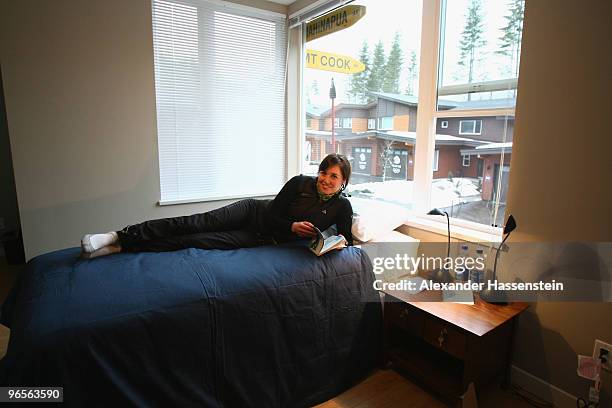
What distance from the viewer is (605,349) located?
5.07 ft

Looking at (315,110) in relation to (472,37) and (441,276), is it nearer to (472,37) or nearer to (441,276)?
(472,37)

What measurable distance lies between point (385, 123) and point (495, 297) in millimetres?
1456

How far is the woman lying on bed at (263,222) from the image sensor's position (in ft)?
6.64

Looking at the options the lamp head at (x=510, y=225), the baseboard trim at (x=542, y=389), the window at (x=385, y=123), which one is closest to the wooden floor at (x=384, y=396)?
the baseboard trim at (x=542, y=389)

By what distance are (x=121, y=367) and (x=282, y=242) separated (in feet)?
3.71

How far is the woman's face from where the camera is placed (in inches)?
87.1

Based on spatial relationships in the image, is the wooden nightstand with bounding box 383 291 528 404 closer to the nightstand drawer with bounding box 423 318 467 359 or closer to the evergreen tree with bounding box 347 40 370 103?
the nightstand drawer with bounding box 423 318 467 359

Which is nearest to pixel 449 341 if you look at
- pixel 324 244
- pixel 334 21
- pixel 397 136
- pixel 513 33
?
pixel 324 244

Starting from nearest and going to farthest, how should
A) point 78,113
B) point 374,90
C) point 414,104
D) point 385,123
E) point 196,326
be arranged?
point 196,326, point 414,104, point 78,113, point 385,123, point 374,90

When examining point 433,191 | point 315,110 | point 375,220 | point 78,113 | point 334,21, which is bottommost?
point 375,220

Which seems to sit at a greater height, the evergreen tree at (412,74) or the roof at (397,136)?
the evergreen tree at (412,74)

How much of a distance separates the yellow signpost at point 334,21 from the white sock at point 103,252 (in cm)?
233

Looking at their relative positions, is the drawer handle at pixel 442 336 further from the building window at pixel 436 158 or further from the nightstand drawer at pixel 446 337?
the building window at pixel 436 158

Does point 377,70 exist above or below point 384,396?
above
